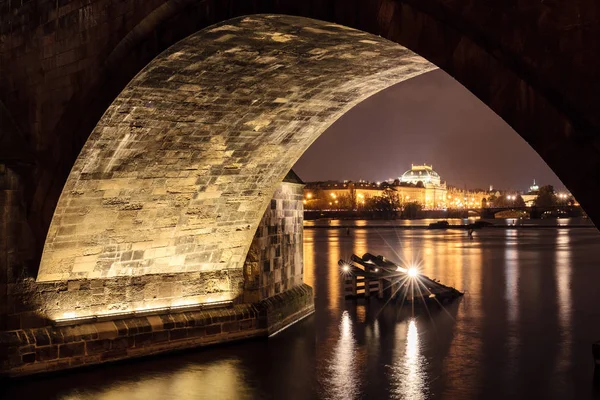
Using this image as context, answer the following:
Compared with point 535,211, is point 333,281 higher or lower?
lower

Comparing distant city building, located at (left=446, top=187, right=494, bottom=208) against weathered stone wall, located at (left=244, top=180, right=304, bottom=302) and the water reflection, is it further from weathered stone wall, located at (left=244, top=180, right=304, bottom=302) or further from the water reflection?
weathered stone wall, located at (left=244, top=180, right=304, bottom=302)

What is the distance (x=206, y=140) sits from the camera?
33.2 ft

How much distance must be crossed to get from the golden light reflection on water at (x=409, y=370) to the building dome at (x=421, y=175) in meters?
145

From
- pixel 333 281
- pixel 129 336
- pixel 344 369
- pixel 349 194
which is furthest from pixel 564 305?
pixel 349 194

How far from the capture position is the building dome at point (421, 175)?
15936 centimetres

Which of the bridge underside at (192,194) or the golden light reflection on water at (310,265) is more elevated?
the bridge underside at (192,194)

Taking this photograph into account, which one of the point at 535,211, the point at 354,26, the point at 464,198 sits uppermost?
the point at 464,198

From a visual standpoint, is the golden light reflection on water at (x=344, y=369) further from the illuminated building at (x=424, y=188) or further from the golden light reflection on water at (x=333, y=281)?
the illuminated building at (x=424, y=188)

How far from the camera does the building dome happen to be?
159 meters

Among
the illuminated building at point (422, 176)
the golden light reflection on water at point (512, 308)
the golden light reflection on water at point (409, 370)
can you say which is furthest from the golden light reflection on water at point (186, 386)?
the illuminated building at point (422, 176)

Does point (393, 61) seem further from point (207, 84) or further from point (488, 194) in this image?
point (488, 194)

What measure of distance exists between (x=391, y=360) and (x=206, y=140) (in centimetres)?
405

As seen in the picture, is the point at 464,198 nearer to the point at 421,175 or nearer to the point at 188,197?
the point at 421,175

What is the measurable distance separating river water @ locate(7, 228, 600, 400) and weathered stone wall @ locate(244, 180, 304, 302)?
0.82m
